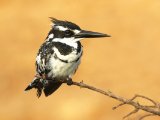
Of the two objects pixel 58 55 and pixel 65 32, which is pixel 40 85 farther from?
Answer: pixel 65 32

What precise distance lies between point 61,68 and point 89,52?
27.9 ft

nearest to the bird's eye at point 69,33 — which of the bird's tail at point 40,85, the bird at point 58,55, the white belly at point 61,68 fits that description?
the bird at point 58,55

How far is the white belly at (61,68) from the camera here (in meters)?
5.01

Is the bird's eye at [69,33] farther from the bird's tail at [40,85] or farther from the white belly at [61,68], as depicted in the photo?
the bird's tail at [40,85]

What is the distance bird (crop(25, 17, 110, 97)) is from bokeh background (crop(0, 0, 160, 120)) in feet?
18.7

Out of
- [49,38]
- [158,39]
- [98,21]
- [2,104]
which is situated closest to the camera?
[49,38]

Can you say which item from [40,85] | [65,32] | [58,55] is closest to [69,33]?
[65,32]

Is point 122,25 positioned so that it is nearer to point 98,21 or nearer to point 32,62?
point 98,21

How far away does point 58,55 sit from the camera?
500 centimetres

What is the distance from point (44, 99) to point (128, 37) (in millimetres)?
2637

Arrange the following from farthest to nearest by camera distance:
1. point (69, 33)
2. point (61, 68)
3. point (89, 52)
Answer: point (89, 52), point (61, 68), point (69, 33)

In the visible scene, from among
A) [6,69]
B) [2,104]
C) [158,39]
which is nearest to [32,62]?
[6,69]

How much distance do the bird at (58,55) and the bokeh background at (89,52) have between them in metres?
5.69

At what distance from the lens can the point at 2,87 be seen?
484 inches
